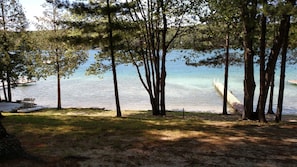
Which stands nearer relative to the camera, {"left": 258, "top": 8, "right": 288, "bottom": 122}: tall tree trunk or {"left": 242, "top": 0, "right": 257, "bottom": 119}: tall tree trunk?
{"left": 242, "top": 0, "right": 257, "bottom": 119}: tall tree trunk

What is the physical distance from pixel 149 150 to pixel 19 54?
65.5 ft

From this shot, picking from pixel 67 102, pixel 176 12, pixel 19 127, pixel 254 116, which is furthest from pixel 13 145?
pixel 67 102

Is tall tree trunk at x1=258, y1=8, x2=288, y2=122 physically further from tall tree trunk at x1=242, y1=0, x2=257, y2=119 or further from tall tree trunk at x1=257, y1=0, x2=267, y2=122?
tall tree trunk at x1=242, y1=0, x2=257, y2=119

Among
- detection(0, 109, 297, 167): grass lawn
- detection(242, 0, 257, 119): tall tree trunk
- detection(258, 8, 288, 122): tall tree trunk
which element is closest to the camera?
detection(0, 109, 297, 167): grass lawn

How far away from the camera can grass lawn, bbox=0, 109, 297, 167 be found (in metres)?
5.64

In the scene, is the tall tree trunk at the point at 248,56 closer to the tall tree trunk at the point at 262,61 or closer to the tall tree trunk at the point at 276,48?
the tall tree trunk at the point at 262,61

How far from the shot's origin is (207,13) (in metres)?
15.2

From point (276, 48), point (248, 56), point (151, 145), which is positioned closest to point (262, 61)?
point (276, 48)

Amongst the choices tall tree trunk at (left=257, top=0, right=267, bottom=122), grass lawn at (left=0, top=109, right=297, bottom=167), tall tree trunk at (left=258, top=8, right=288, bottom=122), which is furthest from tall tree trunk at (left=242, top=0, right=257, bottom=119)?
grass lawn at (left=0, top=109, right=297, bottom=167)

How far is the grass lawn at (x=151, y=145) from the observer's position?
5.64 metres

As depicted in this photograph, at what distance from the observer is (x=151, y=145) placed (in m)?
6.80

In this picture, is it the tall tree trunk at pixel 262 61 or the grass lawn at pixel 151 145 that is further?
the tall tree trunk at pixel 262 61

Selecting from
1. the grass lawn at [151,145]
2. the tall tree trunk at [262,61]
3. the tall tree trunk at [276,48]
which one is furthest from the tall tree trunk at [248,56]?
the grass lawn at [151,145]

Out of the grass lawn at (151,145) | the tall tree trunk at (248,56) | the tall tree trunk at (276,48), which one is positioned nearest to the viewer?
the grass lawn at (151,145)
